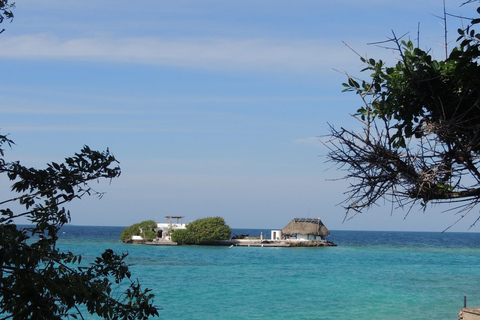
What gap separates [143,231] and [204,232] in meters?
10.5

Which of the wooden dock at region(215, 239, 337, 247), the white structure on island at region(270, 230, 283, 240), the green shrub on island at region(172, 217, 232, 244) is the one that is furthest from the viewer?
the white structure on island at region(270, 230, 283, 240)

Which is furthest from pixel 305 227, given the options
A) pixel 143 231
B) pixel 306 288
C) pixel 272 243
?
pixel 306 288

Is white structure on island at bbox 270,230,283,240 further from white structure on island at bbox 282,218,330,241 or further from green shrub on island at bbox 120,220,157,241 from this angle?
green shrub on island at bbox 120,220,157,241

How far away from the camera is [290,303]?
85.1 ft

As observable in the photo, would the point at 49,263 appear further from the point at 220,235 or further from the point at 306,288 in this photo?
the point at 220,235

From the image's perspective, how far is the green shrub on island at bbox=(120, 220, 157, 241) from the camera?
72875 millimetres

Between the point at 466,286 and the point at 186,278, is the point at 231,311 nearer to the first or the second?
the point at 186,278

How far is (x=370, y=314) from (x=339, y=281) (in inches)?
456

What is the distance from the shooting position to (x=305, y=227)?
232 ft

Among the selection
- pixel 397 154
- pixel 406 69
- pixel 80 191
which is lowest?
pixel 80 191

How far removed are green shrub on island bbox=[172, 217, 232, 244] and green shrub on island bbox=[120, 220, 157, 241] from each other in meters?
3.84

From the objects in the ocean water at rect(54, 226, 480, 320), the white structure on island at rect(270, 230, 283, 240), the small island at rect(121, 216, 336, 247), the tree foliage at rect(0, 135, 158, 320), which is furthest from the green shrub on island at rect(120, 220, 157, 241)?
Result: the tree foliage at rect(0, 135, 158, 320)

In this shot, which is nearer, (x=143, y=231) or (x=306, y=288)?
(x=306, y=288)

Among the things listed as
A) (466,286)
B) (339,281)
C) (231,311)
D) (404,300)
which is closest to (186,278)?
(339,281)
